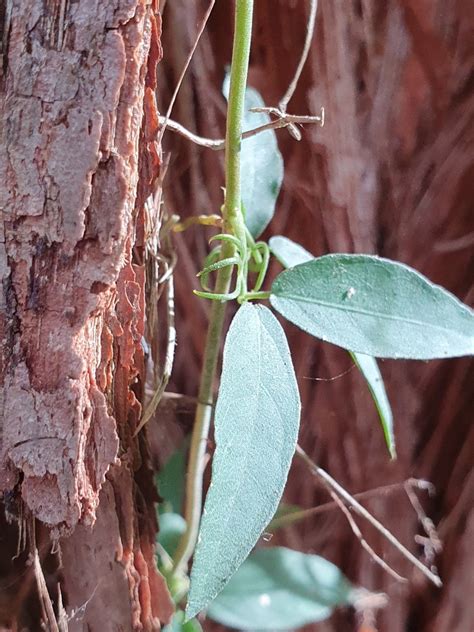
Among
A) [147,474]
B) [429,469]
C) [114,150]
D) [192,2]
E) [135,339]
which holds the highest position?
[192,2]

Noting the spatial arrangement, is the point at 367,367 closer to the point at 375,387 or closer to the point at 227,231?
the point at 375,387

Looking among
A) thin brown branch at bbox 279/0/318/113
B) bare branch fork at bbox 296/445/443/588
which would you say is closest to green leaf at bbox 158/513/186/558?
bare branch fork at bbox 296/445/443/588

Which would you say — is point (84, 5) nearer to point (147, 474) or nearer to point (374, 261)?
point (374, 261)

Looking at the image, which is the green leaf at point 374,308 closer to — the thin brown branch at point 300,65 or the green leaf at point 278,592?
the thin brown branch at point 300,65

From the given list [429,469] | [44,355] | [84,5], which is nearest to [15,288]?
[44,355]

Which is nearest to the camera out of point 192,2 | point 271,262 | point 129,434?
point 129,434

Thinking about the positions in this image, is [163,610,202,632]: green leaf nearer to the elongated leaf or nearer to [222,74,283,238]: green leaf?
the elongated leaf
